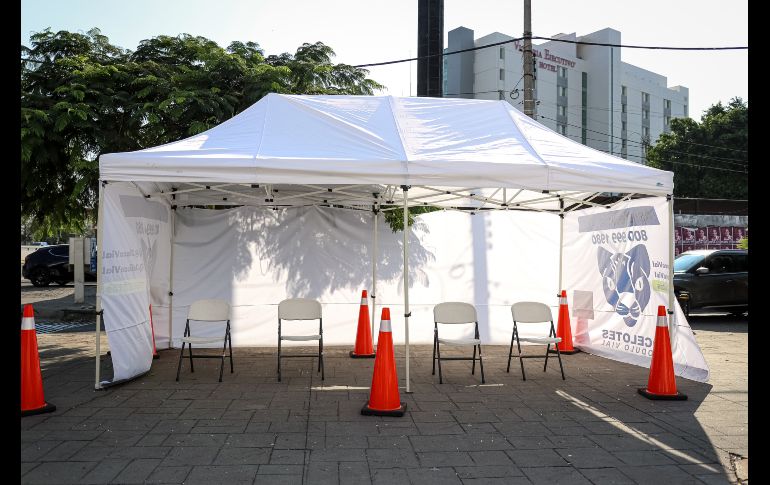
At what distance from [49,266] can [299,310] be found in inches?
637

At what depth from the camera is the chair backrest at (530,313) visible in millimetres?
7391

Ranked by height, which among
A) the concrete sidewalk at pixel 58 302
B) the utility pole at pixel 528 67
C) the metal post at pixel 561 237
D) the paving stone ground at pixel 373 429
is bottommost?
the paving stone ground at pixel 373 429

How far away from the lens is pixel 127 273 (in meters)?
6.48

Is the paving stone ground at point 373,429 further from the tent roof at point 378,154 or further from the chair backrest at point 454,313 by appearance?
the tent roof at point 378,154

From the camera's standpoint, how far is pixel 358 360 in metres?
7.92

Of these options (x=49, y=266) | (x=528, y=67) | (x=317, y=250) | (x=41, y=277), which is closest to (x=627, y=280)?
(x=317, y=250)

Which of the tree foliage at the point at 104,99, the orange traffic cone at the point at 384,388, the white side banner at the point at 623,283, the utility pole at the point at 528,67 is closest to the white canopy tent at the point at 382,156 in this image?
the white side banner at the point at 623,283

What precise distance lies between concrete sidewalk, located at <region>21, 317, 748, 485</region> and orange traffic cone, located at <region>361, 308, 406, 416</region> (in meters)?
0.14

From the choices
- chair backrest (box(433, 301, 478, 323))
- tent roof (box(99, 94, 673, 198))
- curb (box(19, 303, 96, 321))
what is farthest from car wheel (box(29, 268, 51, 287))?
chair backrest (box(433, 301, 478, 323))

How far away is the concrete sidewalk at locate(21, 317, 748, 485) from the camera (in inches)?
153

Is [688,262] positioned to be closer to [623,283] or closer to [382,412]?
[623,283]

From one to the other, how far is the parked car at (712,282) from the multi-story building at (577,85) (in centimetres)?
4069
